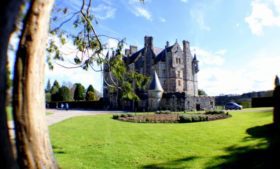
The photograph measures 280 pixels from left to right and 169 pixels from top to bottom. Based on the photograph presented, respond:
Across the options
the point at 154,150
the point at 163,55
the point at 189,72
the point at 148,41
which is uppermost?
the point at 148,41

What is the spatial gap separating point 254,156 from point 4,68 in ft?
28.7

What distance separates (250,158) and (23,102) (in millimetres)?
7931

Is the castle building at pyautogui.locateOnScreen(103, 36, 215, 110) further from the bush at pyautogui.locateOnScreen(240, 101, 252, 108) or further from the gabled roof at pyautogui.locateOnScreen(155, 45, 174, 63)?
the bush at pyautogui.locateOnScreen(240, 101, 252, 108)

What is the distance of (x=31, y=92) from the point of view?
404 centimetres

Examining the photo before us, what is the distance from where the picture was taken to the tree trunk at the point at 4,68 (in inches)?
122

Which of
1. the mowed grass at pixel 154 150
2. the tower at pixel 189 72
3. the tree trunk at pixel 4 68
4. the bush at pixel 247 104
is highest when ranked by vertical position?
the tower at pixel 189 72

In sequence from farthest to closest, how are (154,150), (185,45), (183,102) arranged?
1. (185,45)
2. (183,102)
3. (154,150)

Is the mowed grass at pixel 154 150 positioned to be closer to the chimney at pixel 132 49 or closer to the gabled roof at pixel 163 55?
the gabled roof at pixel 163 55

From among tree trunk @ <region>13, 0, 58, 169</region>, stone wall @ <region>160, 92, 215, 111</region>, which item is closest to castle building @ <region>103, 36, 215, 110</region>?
stone wall @ <region>160, 92, 215, 111</region>

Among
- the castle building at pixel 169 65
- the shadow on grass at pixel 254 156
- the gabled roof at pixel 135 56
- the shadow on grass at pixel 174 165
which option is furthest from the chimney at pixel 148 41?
the shadow on grass at pixel 174 165

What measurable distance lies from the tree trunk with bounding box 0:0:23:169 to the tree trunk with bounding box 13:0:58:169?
644 millimetres

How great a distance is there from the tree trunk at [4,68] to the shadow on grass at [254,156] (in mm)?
6978

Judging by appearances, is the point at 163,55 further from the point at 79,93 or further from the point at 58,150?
the point at 58,150

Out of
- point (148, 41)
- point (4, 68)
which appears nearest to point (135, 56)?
point (148, 41)
